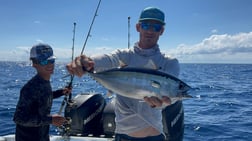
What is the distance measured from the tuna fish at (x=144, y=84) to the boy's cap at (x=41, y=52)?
158 cm

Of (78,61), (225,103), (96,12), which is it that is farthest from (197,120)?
(78,61)

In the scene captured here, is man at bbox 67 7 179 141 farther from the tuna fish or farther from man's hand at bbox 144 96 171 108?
man's hand at bbox 144 96 171 108

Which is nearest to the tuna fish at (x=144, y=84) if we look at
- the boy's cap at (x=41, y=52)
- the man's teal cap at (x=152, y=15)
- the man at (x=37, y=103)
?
the man's teal cap at (x=152, y=15)

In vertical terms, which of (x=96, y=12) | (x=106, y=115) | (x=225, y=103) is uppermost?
(x=96, y=12)

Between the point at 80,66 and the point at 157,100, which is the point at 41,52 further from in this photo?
the point at 157,100

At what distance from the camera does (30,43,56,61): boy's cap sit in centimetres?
440

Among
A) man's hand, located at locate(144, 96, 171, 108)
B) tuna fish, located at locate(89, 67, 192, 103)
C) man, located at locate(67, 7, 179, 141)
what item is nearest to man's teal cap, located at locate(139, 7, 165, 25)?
man, located at locate(67, 7, 179, 141)

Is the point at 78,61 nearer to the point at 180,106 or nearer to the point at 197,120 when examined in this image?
the point at 180,106

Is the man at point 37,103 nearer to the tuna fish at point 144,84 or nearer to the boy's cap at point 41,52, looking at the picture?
the boy's cap at point 41,52

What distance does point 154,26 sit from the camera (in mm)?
3393

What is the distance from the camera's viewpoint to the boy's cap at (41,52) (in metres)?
4.40

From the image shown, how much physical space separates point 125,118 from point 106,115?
8.99ft

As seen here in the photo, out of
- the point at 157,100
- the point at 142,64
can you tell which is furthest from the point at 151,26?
the point at 157,100

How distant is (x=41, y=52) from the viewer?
4414mm
